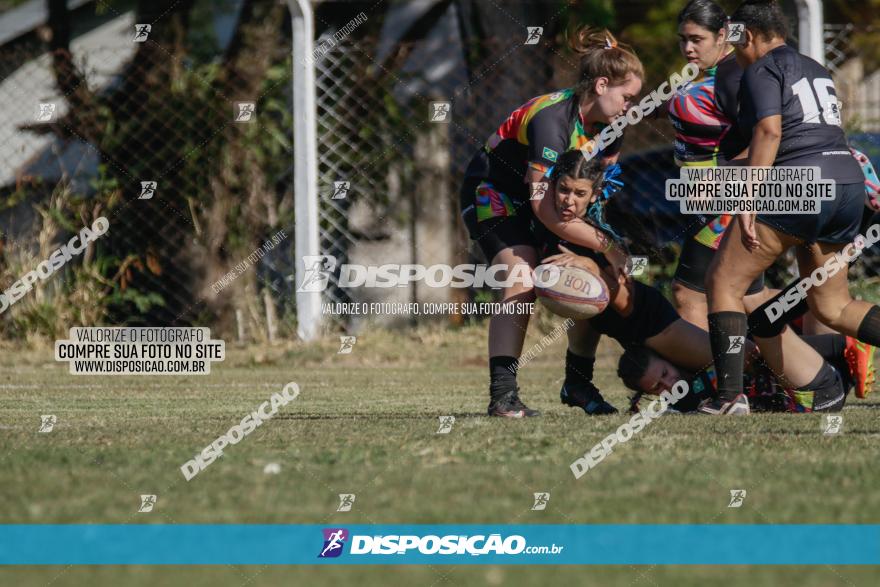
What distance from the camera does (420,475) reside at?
421 cm

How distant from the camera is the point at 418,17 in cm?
1574

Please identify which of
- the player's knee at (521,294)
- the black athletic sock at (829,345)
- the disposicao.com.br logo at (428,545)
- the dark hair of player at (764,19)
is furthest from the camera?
the black athletic sock at (829,345)

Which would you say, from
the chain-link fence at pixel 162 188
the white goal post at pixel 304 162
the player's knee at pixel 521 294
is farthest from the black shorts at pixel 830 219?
the chain-link fence at pixel 162 188

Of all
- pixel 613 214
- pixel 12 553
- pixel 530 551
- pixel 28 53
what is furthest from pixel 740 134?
pixel 28 53

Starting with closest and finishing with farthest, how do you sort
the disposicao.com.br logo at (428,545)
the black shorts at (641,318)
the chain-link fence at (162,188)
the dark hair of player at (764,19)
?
the disposicao.com.br logo at (428,545) < the dark hair of player at (764,19) < the black shorts at (641,318) < the chain-link fence at (162,188)

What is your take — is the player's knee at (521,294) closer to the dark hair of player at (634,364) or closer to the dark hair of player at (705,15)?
the dark hair of player at (634,364)

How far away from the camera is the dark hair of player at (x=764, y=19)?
5.90m

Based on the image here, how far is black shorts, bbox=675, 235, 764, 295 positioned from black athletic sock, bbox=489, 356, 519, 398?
122 cm

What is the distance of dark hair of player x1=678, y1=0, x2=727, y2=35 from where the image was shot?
655cm

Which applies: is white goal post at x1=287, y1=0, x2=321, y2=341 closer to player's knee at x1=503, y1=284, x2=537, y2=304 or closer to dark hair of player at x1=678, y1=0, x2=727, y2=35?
player's knee at x1=503, y1=284, x2=537, y2=304

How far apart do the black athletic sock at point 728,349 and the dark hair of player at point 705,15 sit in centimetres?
150

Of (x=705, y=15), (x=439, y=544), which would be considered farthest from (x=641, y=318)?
(x=439, y=544)

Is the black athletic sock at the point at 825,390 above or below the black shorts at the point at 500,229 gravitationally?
below

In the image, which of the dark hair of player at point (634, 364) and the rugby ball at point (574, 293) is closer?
the rugby ball at point (574, 293)
